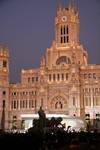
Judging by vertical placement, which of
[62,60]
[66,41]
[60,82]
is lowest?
[60,82]

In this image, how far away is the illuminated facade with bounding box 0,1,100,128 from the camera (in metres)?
70.8

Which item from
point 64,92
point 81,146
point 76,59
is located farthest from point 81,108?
point 81,146

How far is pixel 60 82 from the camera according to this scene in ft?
239

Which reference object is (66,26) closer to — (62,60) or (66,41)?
(66,41)

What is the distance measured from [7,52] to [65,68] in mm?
13272

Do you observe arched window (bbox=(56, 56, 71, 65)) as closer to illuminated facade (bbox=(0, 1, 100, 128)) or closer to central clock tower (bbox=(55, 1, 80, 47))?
illuminated facade (bbox=(0, 1, 100, 128))

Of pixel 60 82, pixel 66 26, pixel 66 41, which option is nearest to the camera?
pixel 60 82

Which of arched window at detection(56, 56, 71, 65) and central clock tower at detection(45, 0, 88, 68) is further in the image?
arched window at detection(56, 56, 71, 65)

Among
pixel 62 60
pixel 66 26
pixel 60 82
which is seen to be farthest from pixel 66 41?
pixel 60 82

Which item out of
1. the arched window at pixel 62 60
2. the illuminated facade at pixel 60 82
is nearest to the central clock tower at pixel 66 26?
the illuminated facade at pixel 60 82

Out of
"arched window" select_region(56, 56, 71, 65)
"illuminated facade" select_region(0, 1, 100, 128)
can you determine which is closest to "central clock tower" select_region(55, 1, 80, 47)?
"illuminated facade" select_region(0, 1, 100, 128)

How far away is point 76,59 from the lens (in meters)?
74.2

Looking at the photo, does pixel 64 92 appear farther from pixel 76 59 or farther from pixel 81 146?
pixel 81 146

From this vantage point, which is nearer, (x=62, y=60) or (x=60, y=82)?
(x=60, y=82)
